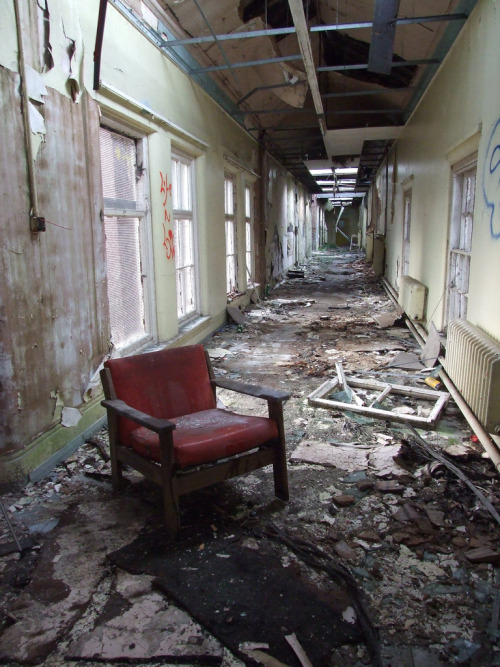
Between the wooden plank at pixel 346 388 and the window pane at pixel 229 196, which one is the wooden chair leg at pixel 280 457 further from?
the window pane at pixel 229 196

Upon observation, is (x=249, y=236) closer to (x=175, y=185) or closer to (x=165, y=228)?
(x=175, y=185)

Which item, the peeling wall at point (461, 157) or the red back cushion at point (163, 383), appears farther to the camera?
the peeling wall at point (461, 157)

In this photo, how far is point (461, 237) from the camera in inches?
188

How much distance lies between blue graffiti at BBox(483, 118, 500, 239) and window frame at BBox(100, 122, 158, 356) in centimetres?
281

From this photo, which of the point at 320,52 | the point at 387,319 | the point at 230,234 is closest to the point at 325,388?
the point at 387,319

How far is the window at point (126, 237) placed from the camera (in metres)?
3.89

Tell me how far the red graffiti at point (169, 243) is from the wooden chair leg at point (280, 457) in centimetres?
270

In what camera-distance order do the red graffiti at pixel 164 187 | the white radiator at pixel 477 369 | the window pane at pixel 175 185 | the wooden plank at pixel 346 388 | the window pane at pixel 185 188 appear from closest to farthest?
the white radiator at pixel 477 369 → the wooden plank at pixel 346 388 → the red graffiti at pixel 164 187 → the window pane at pixel 175 185 → the window pane at pixel 185 188

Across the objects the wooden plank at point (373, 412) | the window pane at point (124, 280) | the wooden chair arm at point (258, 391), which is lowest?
the wooden plank at point (373, 412)

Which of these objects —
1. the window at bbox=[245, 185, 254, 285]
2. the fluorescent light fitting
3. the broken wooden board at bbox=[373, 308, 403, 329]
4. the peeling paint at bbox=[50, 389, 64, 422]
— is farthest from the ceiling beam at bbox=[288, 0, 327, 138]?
the fluorescent light fitting

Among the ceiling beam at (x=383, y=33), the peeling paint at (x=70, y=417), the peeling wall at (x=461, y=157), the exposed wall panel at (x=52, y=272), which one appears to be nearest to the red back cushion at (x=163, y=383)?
the exposed wall panel at (x=52, y=272)

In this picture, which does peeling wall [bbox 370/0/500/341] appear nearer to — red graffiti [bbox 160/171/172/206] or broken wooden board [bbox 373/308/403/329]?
broken wooden board [bbox 373/308/403/329]

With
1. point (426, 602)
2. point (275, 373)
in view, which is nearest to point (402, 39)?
point (275, 373)

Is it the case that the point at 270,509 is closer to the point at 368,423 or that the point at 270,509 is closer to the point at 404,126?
the point at 368,423
